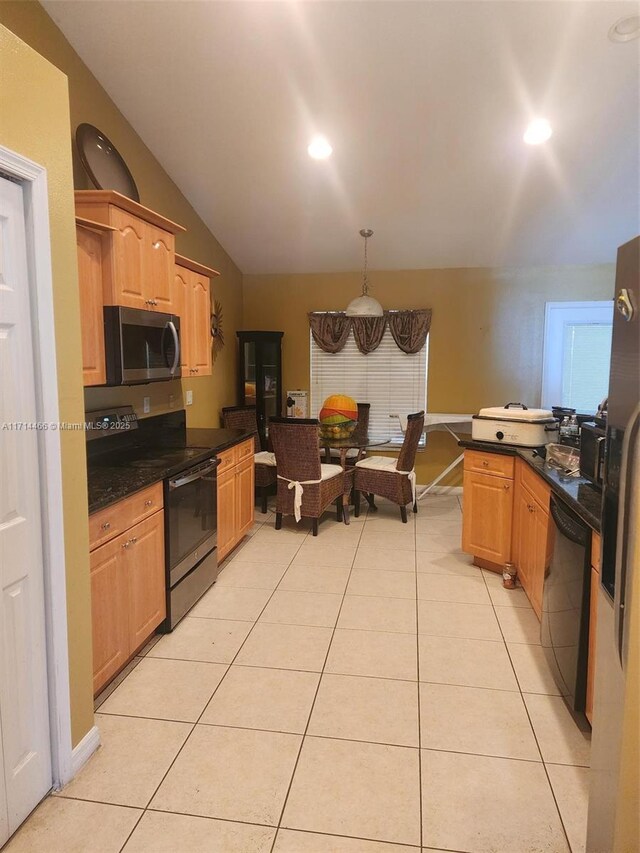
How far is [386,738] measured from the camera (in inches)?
79.5

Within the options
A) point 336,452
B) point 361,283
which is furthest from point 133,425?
point 361,283

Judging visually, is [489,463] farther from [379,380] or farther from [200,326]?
[379,380]

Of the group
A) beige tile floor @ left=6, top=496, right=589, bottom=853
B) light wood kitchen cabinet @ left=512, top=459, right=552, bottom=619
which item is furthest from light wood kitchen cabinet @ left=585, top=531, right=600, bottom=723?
light wood kitchen cabinet @ left=512, top=459, right=552, bottom=619

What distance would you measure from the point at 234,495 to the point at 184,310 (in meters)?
1.36

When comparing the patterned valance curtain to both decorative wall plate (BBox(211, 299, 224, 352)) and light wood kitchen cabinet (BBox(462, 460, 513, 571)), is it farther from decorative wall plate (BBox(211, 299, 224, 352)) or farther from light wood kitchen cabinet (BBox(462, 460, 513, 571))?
light wood kitchen cabinet (BBox(462, 460, 513, 571))

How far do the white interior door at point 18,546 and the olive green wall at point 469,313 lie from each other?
4.47 m

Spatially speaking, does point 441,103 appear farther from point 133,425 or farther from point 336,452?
point 336,452

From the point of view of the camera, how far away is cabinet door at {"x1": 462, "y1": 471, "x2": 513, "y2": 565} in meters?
3.47

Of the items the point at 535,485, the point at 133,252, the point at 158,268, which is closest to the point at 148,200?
the point at 158,268

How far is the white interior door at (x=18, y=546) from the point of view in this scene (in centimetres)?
151

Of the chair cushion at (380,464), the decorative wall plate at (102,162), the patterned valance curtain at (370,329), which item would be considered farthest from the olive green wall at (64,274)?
the patterned valance curtain at (370,329)

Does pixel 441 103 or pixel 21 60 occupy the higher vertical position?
pixel 441 103

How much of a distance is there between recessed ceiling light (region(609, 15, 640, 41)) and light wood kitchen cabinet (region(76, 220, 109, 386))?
103 inches

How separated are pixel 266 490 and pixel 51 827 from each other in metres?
3.50
